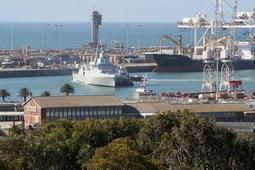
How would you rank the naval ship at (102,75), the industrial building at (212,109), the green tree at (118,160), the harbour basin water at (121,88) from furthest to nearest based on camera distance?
the naval ship at (102,75) → the harbour basin water at (121,88) → the industrial building at (212,109) → the green tree at (118,160)

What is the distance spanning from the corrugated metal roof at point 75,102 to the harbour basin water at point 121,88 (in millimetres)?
9329

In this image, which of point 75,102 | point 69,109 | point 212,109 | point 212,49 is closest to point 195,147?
point 69,109

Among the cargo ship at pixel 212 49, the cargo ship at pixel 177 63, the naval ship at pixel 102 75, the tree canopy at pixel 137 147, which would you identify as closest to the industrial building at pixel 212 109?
the tree canopy at pixel 137 147

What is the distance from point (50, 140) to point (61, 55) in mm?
40595

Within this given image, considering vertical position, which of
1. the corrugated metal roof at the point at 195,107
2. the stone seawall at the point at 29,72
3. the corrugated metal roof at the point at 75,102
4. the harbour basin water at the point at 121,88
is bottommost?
the harbour basin water at the point at 121,88

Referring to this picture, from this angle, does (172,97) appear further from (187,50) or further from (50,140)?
(187,50)

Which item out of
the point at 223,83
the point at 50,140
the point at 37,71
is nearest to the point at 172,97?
the point at 223,83

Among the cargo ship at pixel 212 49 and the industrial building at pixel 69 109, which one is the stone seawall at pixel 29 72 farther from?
the industrial building at pixel 69 109

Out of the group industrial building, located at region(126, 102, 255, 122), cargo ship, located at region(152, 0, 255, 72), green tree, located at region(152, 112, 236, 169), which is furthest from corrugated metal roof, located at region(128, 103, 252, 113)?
cargo ship, located at region(152, 0, 255, 72)

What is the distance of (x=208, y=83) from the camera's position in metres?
31.2

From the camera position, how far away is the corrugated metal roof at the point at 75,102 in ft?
63.3

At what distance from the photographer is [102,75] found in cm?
3650

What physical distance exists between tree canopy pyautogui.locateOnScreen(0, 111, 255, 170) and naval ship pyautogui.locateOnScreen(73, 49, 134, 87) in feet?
76.8

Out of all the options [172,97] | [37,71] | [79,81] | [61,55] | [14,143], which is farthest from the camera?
[61,55]
